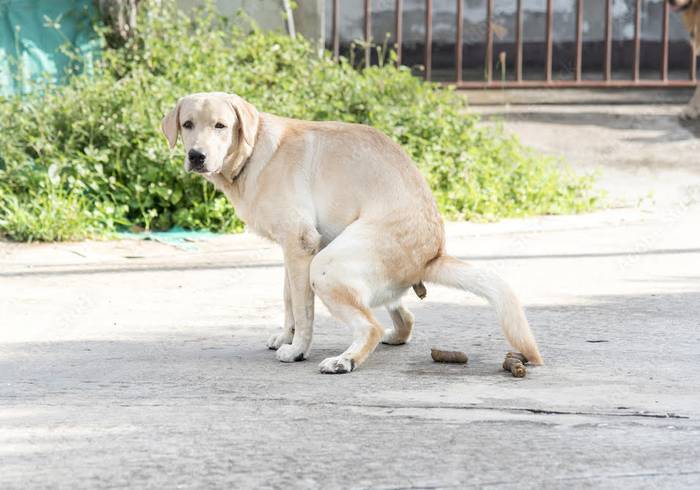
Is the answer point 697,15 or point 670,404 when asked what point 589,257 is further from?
point 670,404

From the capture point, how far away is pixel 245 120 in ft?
16.9

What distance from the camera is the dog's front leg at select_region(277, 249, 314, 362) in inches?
199

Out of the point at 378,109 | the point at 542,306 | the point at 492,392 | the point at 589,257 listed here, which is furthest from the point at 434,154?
the point at 492,392

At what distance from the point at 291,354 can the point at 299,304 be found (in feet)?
0.69

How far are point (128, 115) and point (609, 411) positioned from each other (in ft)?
18.5

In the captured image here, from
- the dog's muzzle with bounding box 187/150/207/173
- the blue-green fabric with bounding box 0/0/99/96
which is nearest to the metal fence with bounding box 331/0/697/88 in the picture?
the blue-green fabric with bounding box 0/0/99/96

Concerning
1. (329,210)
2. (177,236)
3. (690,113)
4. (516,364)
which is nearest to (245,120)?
(329,210)

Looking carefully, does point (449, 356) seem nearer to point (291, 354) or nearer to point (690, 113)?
point (291, 354)

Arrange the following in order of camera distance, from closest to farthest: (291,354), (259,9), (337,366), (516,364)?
1. (516,364)
2. (337,366)
3. (291,354)
4. (259,9)

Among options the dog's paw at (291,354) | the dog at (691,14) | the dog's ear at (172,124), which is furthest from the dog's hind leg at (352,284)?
the dog at (691,14)

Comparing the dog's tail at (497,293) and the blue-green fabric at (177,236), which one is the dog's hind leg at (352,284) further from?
the blue-green fabric at (177,236)

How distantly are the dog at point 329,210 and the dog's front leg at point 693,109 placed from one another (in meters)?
7.30

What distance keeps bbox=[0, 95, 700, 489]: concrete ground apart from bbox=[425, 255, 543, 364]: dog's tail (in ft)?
0.48

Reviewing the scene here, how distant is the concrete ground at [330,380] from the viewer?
11.6 feet
